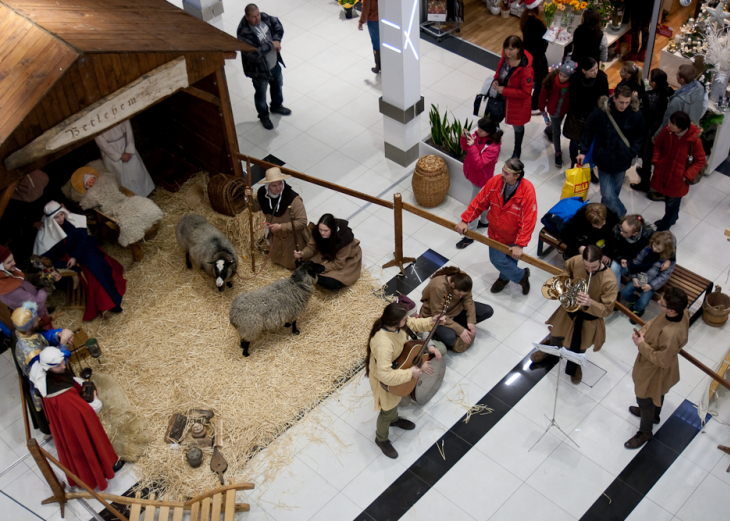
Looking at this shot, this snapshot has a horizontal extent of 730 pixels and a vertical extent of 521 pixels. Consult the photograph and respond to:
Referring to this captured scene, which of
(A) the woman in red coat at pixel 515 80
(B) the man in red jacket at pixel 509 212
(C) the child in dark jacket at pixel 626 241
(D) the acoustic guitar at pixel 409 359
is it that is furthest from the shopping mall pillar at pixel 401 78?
(D) the acoustic guitar at pixel 409 359

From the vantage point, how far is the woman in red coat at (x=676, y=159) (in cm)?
705

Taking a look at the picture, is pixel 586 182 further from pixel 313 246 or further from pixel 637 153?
pixel 313 246

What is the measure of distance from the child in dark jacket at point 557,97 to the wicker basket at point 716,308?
2.50 m

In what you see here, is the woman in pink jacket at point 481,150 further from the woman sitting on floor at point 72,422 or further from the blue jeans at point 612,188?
the woman sitting on floor at point 72,422

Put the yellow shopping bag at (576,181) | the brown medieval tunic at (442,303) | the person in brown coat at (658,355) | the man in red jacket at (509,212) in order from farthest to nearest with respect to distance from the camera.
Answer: the yellow shopping bag at (576,181)
the man in red jacket at (509,212)
the brown medieval tunic at (442,303)
the person in brown coat at (658,355)

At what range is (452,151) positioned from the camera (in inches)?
327

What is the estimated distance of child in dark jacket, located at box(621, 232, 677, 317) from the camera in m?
6.46

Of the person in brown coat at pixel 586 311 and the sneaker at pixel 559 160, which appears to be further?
the sneaker at pixel 559 160

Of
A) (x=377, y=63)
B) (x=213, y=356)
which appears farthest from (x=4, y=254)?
(x=377, y=63)

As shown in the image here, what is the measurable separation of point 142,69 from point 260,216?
201cm

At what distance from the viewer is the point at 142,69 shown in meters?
6.50

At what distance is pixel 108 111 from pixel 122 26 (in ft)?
2.98

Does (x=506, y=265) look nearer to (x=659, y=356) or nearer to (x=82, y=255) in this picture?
(x=659, y=356)

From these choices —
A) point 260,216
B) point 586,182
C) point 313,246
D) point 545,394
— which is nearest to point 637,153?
point 586,182
